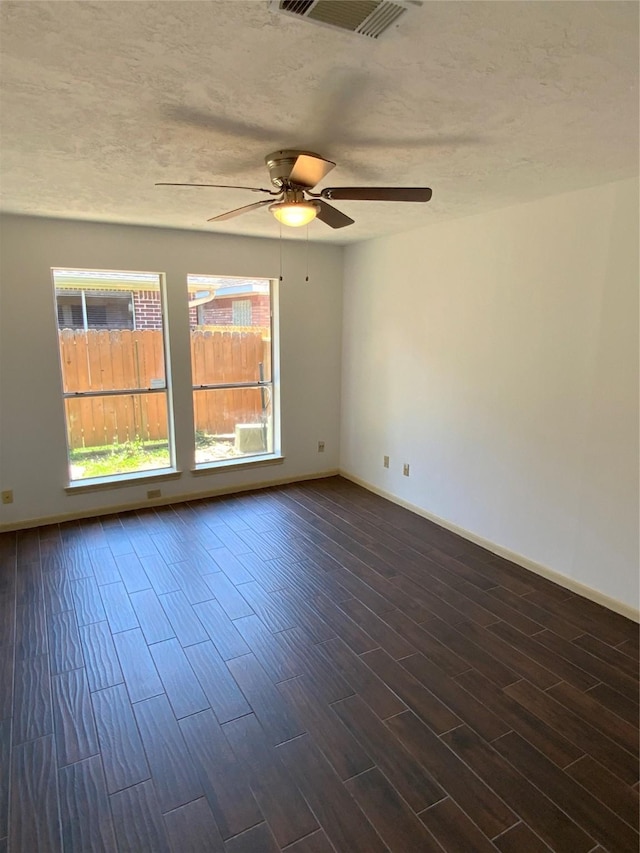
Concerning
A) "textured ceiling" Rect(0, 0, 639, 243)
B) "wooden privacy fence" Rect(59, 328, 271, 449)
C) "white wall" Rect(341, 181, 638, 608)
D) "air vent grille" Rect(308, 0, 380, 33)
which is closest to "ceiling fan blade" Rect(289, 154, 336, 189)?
"textured ceiling" Rect(0, 0, 639, 243)

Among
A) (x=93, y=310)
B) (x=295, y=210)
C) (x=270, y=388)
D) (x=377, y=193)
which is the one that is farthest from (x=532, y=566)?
(x=93, y=310)

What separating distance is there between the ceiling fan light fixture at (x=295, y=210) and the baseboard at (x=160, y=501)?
117 inches

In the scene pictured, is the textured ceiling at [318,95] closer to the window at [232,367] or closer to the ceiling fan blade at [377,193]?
the ceiling fan blade at [377,193]

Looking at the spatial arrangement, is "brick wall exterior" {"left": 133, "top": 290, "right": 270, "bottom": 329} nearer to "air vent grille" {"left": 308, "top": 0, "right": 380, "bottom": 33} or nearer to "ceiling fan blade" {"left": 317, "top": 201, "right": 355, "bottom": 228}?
"ceiling fan blade" {"left": 317, "top": 201, "right": 355, "bottom": 228}

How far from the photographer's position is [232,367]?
4.74 m

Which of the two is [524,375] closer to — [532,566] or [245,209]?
[532,566]

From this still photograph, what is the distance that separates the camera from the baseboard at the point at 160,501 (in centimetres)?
393

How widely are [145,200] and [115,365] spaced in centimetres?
157

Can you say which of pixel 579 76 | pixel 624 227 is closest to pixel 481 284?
pixel 624 227

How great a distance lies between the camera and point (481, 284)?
3.46 meters

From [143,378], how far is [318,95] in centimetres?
315

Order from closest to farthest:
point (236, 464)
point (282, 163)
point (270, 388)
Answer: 1. point (282, 163)
2. point (236, 464)
3. point (270, 388)

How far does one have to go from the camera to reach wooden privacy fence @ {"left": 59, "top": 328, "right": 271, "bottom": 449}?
4062mm

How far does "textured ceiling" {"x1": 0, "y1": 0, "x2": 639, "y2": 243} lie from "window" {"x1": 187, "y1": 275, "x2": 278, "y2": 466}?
5.87 ft
